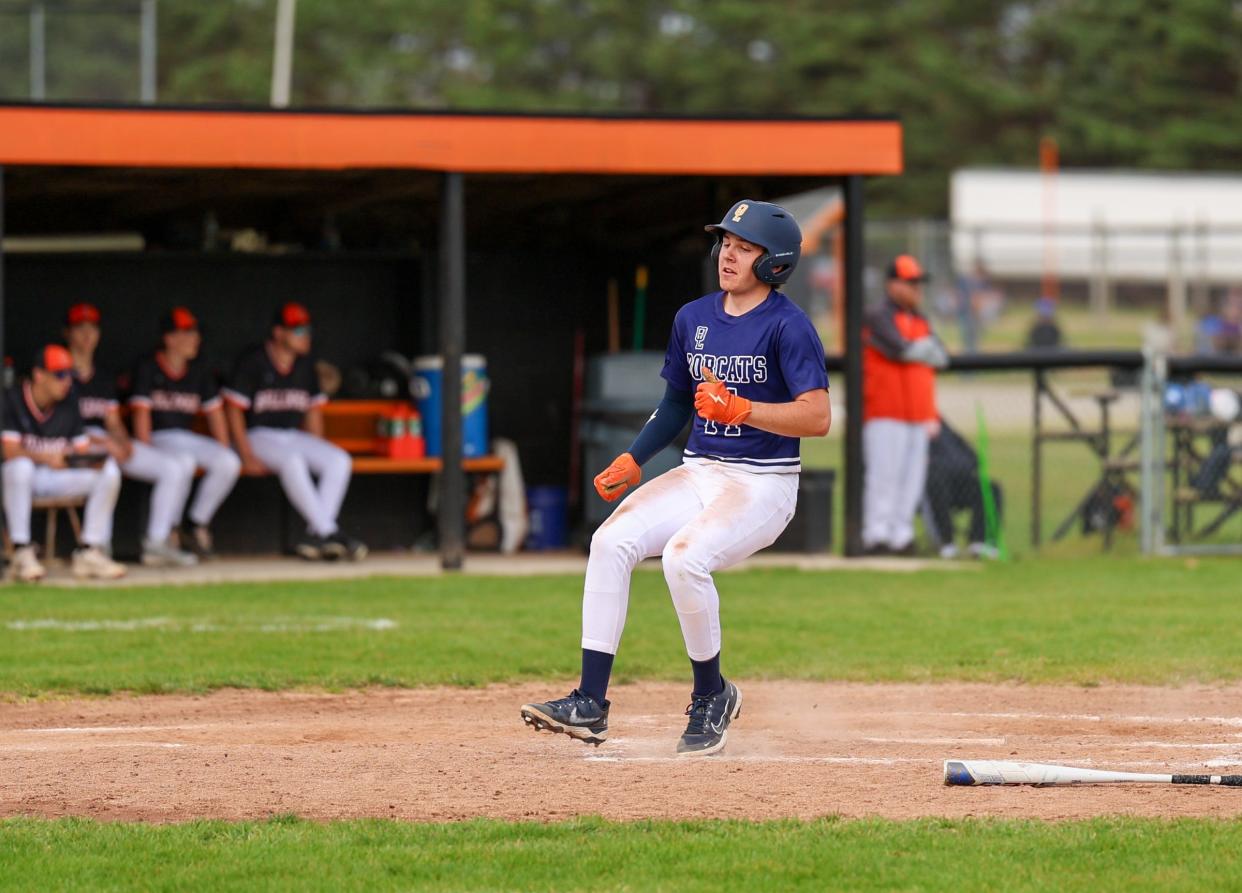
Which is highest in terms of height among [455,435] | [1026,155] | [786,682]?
[1026,155]

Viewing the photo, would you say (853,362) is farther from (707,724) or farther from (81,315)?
(707,724)

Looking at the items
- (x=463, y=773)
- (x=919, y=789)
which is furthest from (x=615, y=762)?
(x=919, y=789)

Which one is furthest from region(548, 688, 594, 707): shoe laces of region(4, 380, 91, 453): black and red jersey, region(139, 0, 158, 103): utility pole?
region(139, 0, 158, 103): utility pole

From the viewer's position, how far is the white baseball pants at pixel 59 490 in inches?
443

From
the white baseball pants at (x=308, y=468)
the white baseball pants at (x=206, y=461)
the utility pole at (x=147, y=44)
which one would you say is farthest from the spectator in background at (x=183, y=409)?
the utility pole at (x=147, y=44)

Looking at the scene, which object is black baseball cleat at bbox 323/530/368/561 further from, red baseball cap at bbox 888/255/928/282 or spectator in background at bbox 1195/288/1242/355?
spectator in background at bbox 1195/288/1242/355

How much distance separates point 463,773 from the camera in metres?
6.04

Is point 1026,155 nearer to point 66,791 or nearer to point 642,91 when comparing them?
point 642,91

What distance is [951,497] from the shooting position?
13.4 meters

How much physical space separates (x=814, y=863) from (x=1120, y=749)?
208cm

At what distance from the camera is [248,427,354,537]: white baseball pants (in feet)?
40.6

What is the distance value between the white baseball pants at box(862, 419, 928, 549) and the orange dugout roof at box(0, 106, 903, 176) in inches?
68.8

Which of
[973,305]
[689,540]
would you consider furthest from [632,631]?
[973,305]

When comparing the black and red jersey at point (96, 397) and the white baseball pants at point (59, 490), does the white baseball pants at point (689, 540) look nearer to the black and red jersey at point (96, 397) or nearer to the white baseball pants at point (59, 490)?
the white baseball pants at point (59, 490)
